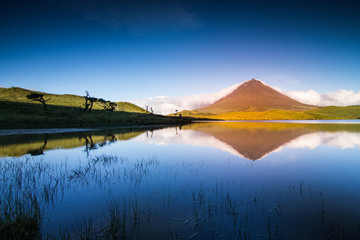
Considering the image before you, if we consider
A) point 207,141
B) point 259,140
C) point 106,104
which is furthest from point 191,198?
point 106,104

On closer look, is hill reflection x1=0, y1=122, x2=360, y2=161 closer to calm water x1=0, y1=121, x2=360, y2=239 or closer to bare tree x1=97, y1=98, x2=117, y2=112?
calm water x1=0, y1=121, x2=360, y2=239

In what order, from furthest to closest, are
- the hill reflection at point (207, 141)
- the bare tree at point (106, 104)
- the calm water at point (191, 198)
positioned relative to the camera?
the bare tree at point (106, 104) < the hill reflection at point (207, 141) < the calm water at point (191, 198)

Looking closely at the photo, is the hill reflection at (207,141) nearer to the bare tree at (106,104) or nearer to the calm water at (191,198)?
the calm water at (191,198)

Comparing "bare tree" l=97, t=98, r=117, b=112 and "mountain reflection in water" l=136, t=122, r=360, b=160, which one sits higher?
"bare tree" l=97, t=98, r=117, b=112

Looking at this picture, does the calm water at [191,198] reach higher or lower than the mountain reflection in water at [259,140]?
lower

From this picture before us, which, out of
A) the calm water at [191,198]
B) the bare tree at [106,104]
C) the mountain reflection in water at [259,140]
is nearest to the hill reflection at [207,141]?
the mountain reflection in water at [259,140]

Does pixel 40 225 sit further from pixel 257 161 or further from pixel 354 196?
pixel 257 161

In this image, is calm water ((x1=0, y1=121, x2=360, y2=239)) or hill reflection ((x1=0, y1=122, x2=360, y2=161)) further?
hill reflection ((x1=0, y1=122, x2=360, y2=161))

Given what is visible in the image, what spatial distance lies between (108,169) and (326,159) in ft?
55.5

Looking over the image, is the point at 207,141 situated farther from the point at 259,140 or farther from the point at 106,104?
the point at 106,104

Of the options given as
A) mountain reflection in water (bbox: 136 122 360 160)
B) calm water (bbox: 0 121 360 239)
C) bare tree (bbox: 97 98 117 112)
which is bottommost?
calm water (bbox: 0 121 360 239)

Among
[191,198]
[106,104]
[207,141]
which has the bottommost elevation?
[191,198]

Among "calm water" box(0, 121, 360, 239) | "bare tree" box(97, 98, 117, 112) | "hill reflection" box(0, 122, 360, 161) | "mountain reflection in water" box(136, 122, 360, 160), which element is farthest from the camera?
"bare tree" box(97, 98, 117, 112)

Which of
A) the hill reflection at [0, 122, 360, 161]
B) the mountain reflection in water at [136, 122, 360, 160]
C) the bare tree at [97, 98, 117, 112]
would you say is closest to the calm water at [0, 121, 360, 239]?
the hill reflection at [0, 122, 360, 161]
